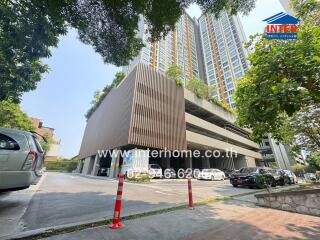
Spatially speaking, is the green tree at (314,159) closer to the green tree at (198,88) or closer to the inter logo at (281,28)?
the green tree at (198,88)

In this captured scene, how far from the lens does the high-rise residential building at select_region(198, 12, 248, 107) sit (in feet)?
235

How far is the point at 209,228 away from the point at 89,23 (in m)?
7.35

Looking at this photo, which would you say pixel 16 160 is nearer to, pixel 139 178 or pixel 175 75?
pixel 139 178

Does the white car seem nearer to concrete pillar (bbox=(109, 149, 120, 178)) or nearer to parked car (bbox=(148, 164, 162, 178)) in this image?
parked car (bbox=(148, 164, 162, 178))

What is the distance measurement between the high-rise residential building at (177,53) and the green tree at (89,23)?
4515 centimetres

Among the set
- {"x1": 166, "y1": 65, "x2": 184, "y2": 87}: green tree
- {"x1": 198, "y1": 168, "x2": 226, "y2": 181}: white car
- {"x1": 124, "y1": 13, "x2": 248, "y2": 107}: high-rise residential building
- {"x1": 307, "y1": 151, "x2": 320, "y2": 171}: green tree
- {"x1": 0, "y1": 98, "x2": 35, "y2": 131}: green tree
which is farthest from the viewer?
{"x1": 124, "y1": 13, "x2": 248, "y2": 107}: high-rise residential building

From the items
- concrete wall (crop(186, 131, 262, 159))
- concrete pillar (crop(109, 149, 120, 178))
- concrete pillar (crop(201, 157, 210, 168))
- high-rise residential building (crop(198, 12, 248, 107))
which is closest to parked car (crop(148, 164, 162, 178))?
concrete pillar (crop(109, 149, 120, 178))

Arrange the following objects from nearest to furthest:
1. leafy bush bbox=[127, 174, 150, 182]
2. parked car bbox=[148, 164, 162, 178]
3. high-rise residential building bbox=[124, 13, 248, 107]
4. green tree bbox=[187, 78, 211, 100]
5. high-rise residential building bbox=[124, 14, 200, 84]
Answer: leafy bush bbox=[127, 174, 150, 182], parked car bbox=[148, 164, 162, 178], green tree bbox=[187, 78, 211, 100], high-rise residential building bbox=[124, 14, 200, 84], high-rise residential building bbox=[124, 13, 248, 107]

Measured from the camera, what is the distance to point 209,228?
3.60 m

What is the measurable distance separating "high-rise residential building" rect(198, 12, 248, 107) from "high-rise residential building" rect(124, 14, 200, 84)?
611 centimetres

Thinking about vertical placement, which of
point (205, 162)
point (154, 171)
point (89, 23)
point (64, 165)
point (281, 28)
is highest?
point (64, 165)

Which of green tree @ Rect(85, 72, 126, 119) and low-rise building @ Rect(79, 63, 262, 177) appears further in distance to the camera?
green tree @ Rect(85, 72, 126, 119)

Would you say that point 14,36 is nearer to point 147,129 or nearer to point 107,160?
point 147,129

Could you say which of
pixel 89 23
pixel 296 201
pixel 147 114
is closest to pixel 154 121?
pixel 147 114
